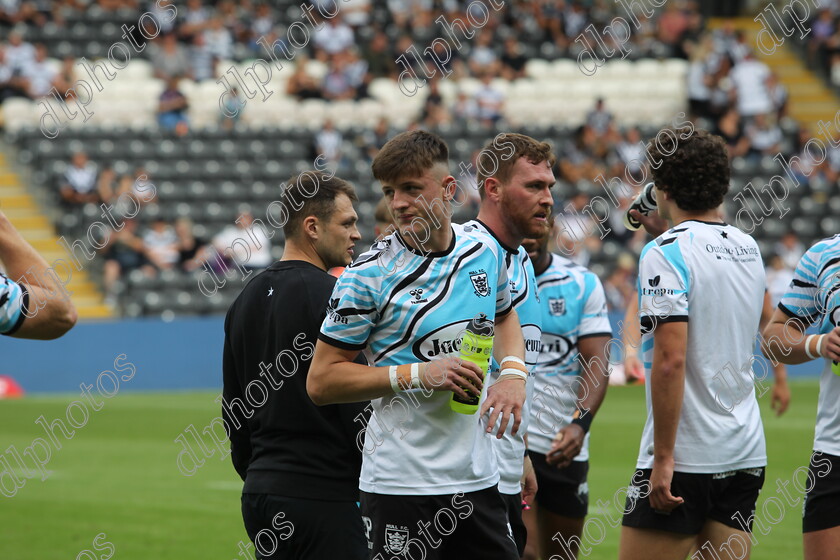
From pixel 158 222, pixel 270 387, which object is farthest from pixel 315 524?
pixel 158 222

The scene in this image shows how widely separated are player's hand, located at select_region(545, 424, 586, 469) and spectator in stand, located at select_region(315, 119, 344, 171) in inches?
704

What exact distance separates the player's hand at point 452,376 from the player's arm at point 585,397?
84.3 inches

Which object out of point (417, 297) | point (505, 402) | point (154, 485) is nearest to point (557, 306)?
point (505, 402)

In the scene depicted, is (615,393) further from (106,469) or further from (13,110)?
(13,110)

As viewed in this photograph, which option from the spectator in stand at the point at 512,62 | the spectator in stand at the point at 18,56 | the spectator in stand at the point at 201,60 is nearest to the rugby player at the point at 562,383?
the spectator in stand at the point at 18,56

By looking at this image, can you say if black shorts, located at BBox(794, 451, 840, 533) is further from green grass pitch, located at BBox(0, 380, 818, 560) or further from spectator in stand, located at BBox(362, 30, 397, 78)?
spectator in stand, located at BBox(362, 30, 397, 78)

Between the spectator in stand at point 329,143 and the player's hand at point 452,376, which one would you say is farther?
the spectator in stand at point 329,143

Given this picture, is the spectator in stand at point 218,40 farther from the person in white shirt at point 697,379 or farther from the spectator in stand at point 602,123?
the person in white shirt at point 697,379

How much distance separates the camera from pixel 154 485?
11.2 metres

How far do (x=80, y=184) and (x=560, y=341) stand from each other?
663 inches

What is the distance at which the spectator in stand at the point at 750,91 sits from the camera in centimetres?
2602

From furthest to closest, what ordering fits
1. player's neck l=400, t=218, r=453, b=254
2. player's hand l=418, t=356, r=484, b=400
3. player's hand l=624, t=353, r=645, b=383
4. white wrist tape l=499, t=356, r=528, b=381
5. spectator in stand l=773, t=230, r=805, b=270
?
1. spectator in stand l=773, t=230, r=805, b=270
2. player's hand l=624, t=353, r=645, b=383
3. white wrist tape l=499, t=356, r=528, b=381
4. player's neck l=400, t=218, r=453, b=254
5. player's hand l=418, t=356, r=484, b=400

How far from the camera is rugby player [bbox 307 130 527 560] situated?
13.1 ft

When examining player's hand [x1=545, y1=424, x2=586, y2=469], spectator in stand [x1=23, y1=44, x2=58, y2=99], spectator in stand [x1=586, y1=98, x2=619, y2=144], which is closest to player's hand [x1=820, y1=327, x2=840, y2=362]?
player's hand [x1=545, y1=424, x2=586, y2=469]
